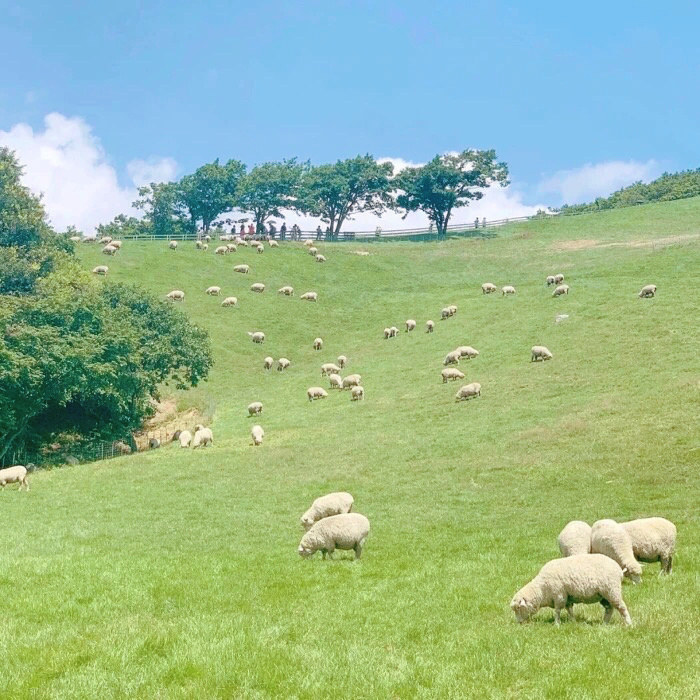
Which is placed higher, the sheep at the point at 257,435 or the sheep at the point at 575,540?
the sheep at the point at 575,540

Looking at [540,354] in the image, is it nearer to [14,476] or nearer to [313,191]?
[14,476]

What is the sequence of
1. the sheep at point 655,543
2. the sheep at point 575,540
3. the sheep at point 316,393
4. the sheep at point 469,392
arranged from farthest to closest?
the sheep at point 316,393 < the sheep at point 469,392 < the sheep at point 575,540 < the sheep at point 655,543

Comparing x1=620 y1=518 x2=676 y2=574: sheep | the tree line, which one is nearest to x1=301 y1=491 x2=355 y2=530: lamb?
x1=620 y1=518 x2=676 y2=574: sheep

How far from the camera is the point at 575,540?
14.9 meters

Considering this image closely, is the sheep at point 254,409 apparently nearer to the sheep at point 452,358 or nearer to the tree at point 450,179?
the sheep at point 452,358

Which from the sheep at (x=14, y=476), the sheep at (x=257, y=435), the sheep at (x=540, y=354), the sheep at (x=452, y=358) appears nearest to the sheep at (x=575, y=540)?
the sheep at (x=257, y=435)

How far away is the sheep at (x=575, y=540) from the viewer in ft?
48.2

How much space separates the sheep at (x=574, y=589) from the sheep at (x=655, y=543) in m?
3.03

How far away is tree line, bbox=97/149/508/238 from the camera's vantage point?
113 metres

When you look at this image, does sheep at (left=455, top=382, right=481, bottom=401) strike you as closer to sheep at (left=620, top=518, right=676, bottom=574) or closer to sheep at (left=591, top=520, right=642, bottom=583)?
sheep at (left=620, top=518, right=676, bottom=574)

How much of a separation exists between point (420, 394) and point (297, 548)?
25.0 metres

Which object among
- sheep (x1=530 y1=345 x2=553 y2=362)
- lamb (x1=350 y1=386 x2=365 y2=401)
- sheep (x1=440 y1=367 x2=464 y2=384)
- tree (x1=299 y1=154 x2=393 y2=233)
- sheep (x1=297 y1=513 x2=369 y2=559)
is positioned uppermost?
tree (x1=299 y1=154 x2=393 y2=233)

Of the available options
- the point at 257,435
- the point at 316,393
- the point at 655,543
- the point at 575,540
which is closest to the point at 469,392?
the point at 316,393

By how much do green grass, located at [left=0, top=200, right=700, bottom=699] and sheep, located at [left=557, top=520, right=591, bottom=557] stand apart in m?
1.09
